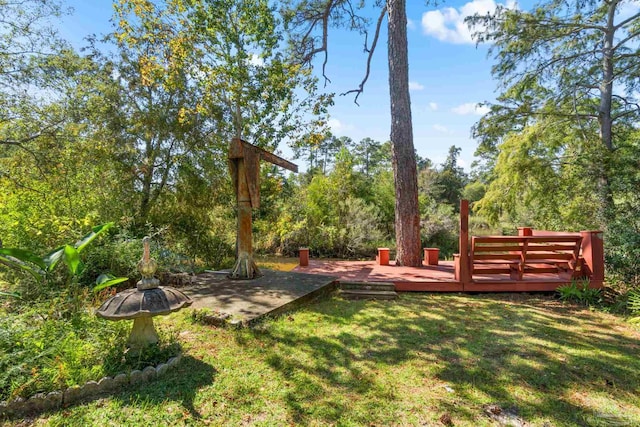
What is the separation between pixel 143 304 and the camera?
249cm

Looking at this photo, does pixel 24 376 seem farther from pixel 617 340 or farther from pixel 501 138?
pixel 501 138

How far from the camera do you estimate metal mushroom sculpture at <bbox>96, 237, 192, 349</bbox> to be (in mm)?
2447

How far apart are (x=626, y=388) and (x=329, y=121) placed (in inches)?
325

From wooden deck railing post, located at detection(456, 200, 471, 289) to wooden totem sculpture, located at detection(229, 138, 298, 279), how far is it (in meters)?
3.73

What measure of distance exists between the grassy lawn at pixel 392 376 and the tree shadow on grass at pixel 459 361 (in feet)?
0.04

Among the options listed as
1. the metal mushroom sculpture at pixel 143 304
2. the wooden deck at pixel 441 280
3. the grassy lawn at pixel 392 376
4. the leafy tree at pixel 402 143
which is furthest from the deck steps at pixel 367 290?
the metal mushroom sculpture at pixel 143 304

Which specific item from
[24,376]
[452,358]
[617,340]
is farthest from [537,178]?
[24,376]

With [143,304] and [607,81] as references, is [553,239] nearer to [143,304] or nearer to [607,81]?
[607,81]

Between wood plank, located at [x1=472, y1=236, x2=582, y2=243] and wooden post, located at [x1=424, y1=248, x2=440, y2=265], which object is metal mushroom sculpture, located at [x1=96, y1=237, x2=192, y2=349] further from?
wooden post, located at [x1=424, y1=248, x2=440, y2=265]

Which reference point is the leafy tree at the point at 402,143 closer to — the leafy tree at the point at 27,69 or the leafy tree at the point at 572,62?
the leafy tree at the point at 572,62

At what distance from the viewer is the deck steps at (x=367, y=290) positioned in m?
5.30

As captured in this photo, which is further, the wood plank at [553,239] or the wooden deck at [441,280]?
the wooden deck at [441,280]

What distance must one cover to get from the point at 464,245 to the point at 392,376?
3.34 metres

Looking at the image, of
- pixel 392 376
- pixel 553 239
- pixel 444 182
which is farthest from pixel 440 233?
pixel 444 182
